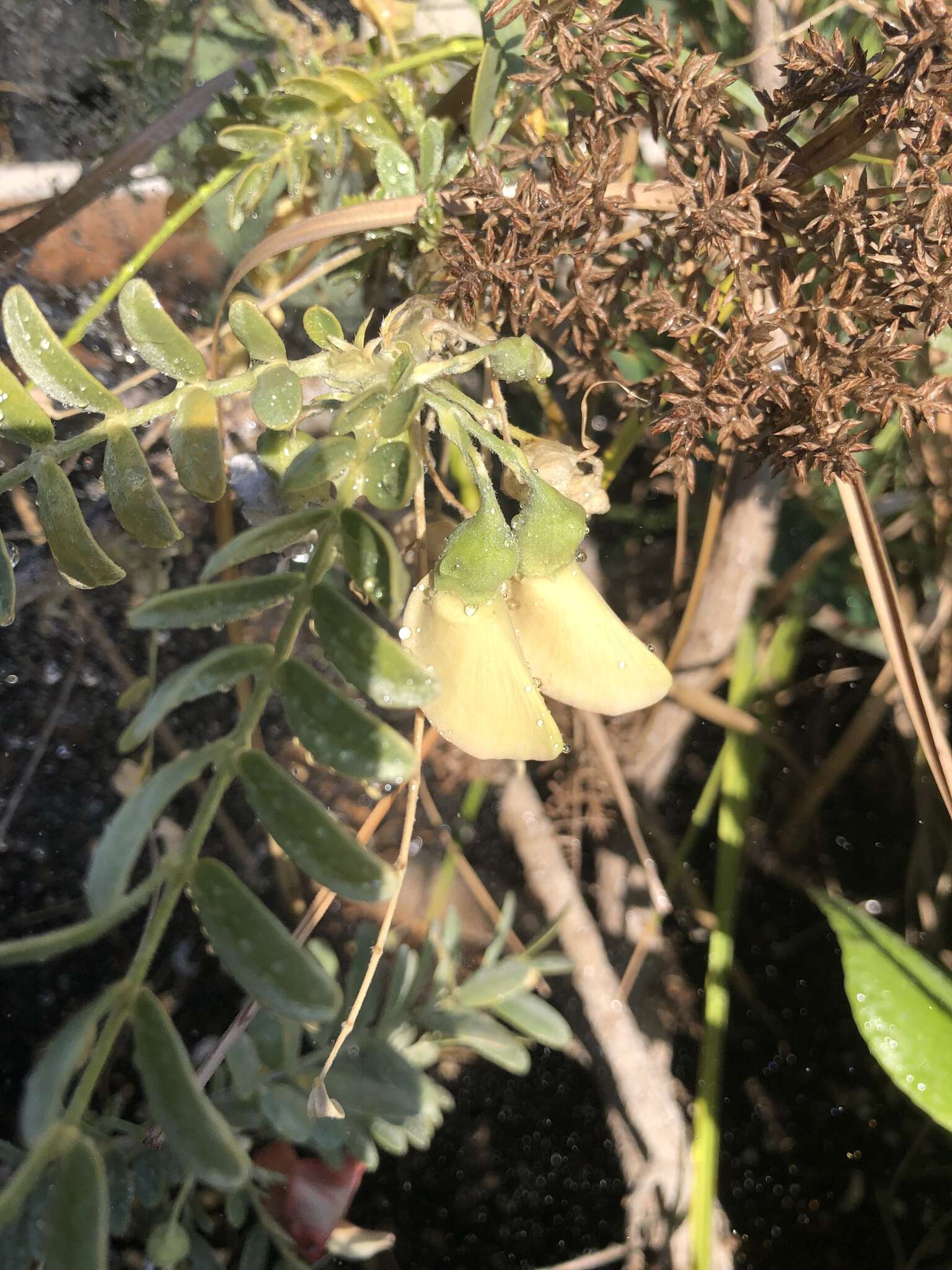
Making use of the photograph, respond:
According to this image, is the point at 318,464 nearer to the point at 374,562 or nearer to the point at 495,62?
the point at 374,562

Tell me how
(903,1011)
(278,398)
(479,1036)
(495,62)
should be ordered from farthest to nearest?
(479,1036) → (903,1011) → (495,62) → (278,398)

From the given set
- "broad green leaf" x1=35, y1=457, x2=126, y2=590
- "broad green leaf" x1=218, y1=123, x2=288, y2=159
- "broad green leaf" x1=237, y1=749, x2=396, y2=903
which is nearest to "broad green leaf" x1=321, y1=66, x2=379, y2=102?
"broad green leaf" x1=218, y1=123, x2=288, y2=159

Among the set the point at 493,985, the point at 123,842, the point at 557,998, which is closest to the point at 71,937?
the point at 123,842

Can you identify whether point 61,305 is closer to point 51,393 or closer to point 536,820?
point 51,393

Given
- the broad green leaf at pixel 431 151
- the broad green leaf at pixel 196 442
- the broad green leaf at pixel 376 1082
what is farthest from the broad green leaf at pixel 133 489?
the broad green leaf at pixel 376 1082

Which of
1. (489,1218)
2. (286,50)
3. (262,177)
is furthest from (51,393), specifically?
(489,1218)

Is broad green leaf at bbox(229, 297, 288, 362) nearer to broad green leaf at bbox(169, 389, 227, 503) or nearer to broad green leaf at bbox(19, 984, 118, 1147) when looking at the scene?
broad green leaf at bbox(169, 389, 227, 503)
